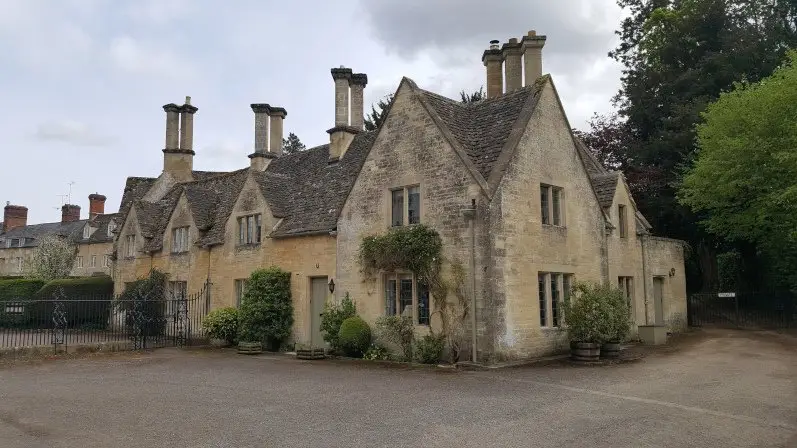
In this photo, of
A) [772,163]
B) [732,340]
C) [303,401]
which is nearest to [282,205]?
[303,401]

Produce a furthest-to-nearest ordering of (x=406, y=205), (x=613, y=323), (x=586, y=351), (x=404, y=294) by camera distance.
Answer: (x=406, y=205), (x=404, y=294), (x=613, y=323), (x=586, y=351)

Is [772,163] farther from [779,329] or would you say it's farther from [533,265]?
[533,265]

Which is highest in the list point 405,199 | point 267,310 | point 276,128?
point 276,128

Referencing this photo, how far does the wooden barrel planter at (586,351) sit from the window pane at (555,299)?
58.3 inches

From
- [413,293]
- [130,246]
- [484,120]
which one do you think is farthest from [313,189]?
[130,246]

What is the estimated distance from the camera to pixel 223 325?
22406 mm

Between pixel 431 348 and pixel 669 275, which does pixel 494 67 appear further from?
pixel 669 275

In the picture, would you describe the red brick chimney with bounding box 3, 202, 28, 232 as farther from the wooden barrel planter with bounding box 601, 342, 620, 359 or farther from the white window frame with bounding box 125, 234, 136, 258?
the wooden barrel planter with bounding box 601, 342, 620, 359

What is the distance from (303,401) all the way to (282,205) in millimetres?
13545

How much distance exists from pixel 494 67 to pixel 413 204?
7358 mm

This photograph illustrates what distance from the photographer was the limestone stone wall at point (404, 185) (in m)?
16.6

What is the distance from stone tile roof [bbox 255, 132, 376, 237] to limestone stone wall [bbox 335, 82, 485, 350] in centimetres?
108

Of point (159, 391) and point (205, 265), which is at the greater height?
point (205, 265)

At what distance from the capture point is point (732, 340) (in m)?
22.5
